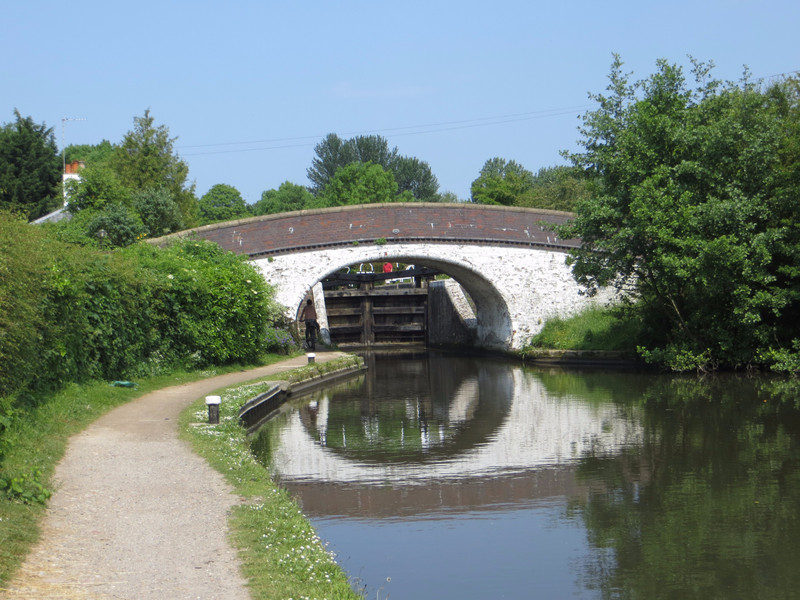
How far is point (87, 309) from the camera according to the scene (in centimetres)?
1211

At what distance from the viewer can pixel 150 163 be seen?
94.4 ft

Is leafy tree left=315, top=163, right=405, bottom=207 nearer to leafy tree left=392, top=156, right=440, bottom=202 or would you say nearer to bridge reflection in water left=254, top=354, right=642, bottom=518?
leafy tree left=392, top=156, right=440, bottom=202

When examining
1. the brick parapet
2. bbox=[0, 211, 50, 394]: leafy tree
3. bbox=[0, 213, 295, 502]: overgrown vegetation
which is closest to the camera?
bbox=[0, 211, 50, 394]: leafy tree

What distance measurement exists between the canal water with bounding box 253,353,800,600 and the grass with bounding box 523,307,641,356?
602 cm

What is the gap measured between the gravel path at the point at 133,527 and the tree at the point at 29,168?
27.8 metres

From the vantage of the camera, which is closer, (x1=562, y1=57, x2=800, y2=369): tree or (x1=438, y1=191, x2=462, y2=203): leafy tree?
(x1=562, y1=57, x2=800, y2=369): tree

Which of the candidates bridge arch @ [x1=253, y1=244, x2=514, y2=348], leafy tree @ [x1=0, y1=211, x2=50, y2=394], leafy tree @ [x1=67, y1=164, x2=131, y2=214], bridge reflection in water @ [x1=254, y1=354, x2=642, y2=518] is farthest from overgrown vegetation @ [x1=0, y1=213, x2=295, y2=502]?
leafy tree @ [x1=67, y1=164, x2=131, y2=214]

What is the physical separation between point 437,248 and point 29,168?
66.2 feet

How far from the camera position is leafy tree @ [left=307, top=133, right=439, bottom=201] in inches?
2751

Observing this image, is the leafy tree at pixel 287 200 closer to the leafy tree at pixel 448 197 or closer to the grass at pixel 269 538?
the leafy tree at pixel 448 197

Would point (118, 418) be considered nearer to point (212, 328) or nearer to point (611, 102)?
point (212, 328)

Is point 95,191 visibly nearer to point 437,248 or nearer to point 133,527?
point 437,248

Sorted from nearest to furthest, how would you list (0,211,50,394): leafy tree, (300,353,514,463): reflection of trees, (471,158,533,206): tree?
1. (0,211,50,394): leafy tree
2. (300,353,514,463): reflection of trees
3. (471,158,533,206): tree

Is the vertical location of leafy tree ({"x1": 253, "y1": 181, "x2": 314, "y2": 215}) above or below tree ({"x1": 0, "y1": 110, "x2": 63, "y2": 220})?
above
